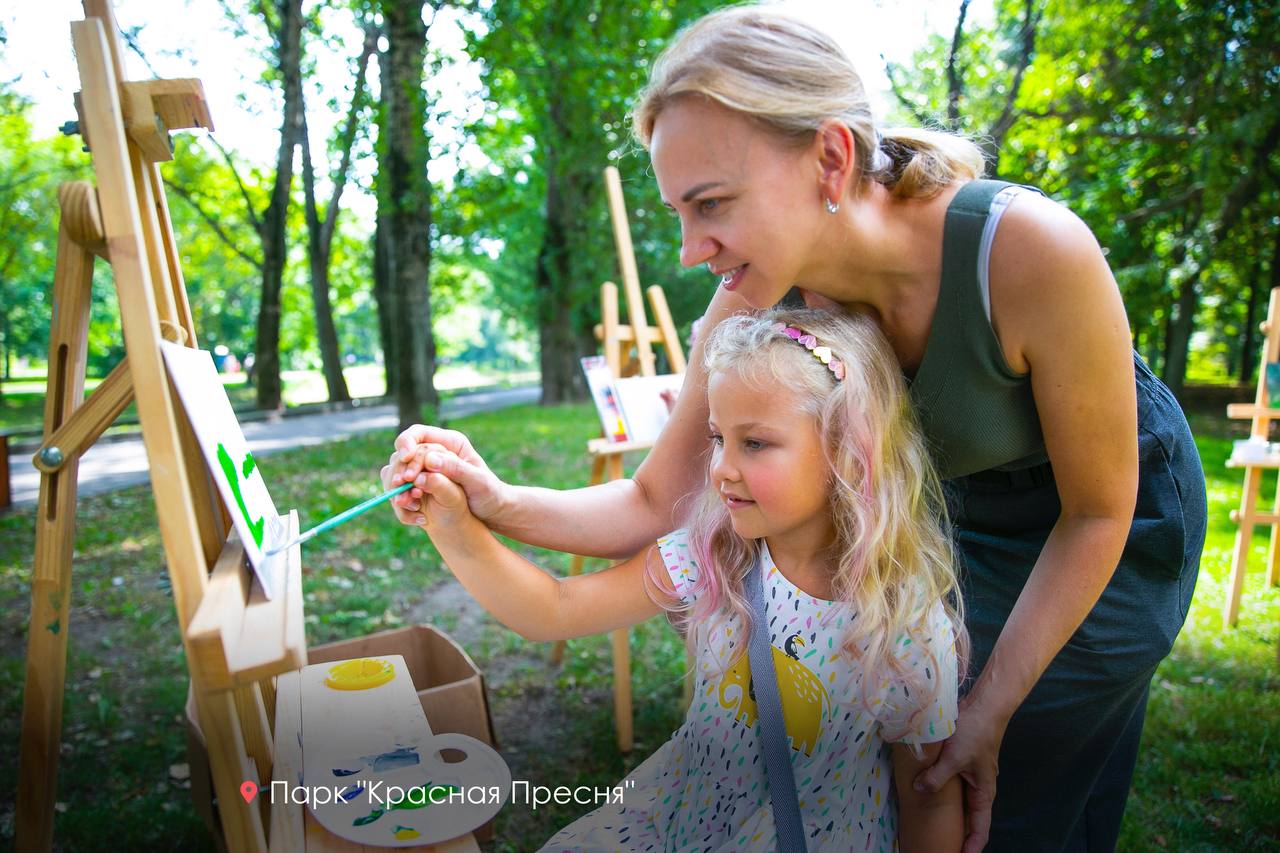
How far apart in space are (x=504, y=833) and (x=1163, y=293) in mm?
12844

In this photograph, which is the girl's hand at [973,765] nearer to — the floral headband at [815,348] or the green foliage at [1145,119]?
the floral headband at [815,348]

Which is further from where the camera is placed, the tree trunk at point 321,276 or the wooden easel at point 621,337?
the tree trunk at point 321,276

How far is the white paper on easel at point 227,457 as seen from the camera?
1171 mm

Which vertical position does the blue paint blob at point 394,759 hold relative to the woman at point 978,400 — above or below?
below

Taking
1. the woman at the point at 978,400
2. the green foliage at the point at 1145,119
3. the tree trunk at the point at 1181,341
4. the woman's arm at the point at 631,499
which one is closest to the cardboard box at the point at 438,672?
the woman's arm at the point at 631,499

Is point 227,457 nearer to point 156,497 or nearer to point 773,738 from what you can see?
point 156,497

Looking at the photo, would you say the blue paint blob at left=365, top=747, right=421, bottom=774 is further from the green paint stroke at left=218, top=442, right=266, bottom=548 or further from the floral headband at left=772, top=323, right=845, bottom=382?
the floral headband at left=772, top=323, right=845, bottom=382

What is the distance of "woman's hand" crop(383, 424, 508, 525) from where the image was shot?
55.9 inches

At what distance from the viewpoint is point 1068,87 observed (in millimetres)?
14406

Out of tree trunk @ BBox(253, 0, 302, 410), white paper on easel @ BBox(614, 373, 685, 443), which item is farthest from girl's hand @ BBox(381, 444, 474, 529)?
tree trunk @ BBox(253, 0, 302, 410)

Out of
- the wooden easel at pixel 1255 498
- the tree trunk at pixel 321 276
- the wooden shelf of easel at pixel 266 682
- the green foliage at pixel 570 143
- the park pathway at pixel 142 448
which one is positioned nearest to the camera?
the wooden shelf of easel at pixel 266 682

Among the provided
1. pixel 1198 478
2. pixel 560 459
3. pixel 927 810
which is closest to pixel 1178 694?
pixel 1198 478

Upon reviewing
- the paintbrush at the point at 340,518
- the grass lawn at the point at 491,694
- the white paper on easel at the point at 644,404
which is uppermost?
the paintbrush at the point at 340,518

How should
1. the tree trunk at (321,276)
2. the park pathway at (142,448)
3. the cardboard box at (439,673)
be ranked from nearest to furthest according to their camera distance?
the cardboard box at (439,673), the park pathway at (142,448), the tree trunk at (321,276)
